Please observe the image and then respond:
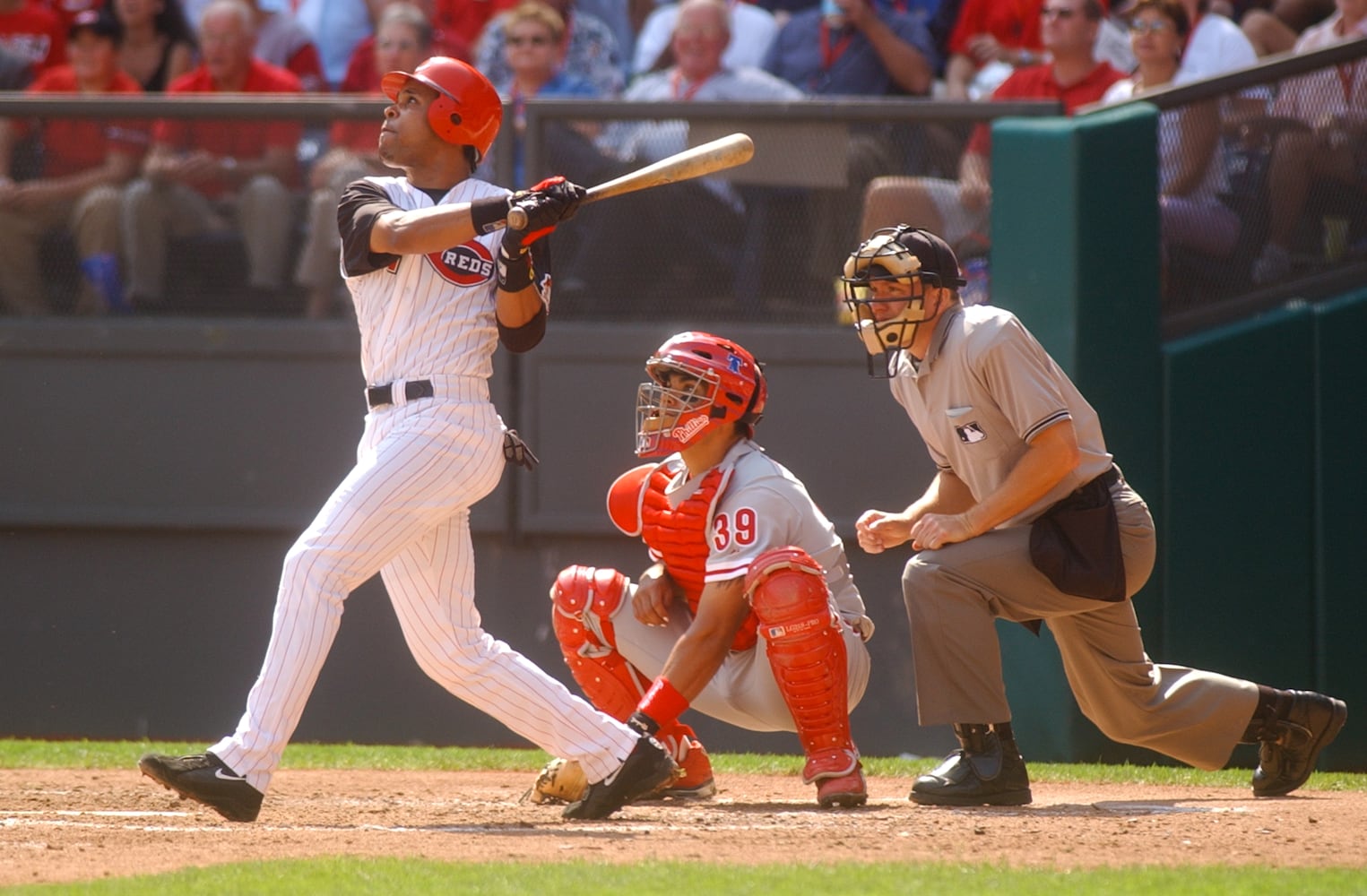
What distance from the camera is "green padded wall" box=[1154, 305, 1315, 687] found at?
5.79 metres

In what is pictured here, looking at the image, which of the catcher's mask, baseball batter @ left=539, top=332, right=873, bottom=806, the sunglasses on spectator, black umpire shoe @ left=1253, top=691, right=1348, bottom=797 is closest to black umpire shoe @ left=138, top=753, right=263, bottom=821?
baseball batter @ left=539, top=332, right=873, bottom=806

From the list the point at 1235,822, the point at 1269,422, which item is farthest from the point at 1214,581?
the point at 1235,822

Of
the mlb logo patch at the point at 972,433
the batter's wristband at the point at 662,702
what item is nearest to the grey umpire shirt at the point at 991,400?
the mlb logo patch at the point at 972,433

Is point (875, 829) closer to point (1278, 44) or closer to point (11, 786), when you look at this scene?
point (11, 786)

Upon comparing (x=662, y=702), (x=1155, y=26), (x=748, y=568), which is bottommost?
(x=662, y=702)

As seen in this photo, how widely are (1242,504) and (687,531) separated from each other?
2.29 meters

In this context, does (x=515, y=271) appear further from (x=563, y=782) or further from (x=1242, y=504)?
(x=1242, y=504)

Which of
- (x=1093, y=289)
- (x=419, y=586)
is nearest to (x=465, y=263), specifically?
(x=419, y=586)

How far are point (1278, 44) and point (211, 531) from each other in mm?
5133

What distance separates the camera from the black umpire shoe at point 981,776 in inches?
175

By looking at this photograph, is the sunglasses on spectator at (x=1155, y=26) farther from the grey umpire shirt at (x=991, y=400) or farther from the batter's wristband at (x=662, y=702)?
the batter's wristband at (x=662, y=702)

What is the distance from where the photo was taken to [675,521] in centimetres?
458

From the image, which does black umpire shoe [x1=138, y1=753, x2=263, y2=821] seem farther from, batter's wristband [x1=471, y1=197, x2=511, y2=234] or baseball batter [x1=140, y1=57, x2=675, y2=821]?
batter's wristband [x1=471, y1=197, x2=511, y2=234]

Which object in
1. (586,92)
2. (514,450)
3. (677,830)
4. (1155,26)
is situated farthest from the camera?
(586,92)
